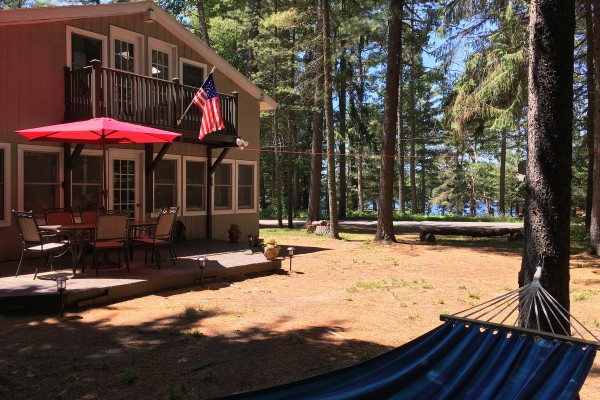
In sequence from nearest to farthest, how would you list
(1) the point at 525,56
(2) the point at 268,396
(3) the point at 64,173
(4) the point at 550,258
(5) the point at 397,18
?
(2) the point at 268,396
(4) the point at 550,258
(3) the point at 64,173
(1) the point at 525,56
(5) the point at 397,18

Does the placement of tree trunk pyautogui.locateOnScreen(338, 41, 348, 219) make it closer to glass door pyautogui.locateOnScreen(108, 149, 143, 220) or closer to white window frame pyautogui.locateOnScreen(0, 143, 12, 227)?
glass door pyautogui.locateOnScreen(108, 149, 143, 220)

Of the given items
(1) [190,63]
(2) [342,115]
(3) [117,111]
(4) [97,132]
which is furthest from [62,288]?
(2) [342,115]

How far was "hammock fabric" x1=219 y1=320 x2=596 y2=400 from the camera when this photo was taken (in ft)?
8.16

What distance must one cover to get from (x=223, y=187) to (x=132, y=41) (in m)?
4.26

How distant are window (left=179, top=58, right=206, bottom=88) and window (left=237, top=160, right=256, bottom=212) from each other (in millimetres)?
2445

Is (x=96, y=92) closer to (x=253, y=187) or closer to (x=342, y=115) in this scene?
(x=253, y=187)

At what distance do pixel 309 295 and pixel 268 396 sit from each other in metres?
4.36

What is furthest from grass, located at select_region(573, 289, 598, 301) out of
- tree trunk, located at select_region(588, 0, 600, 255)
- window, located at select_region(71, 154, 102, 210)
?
window, located at select_region(71, 154, 102, 210)

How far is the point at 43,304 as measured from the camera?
557 cm

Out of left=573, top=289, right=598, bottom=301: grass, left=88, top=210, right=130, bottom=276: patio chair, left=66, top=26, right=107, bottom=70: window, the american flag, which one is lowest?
left=573, top=289, right=598, bottom=301: grass

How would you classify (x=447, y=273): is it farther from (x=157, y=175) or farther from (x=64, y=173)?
(x=64, y=173)

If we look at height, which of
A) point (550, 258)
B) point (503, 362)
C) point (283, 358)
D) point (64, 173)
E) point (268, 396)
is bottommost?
point (283, 358)

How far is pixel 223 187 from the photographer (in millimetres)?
12742

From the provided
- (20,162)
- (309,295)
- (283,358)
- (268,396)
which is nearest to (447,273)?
(309,295)
